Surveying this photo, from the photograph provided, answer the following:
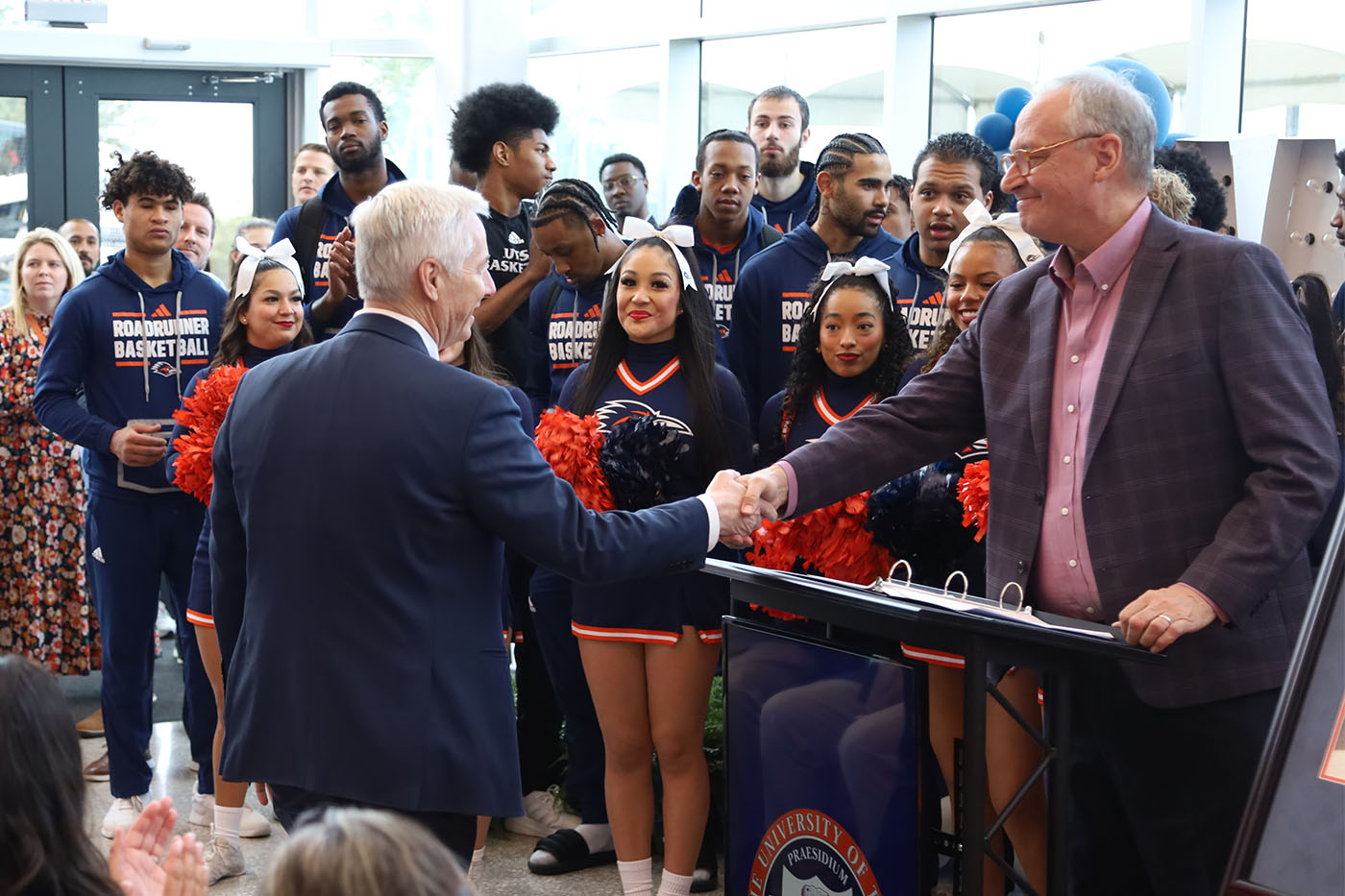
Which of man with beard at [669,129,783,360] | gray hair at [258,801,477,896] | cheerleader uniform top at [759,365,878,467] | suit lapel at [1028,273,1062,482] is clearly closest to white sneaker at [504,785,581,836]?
cheerleader uniform top at [759,365,878,467]

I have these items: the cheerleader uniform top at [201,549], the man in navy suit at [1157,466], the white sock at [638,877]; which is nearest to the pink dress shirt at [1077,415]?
the man in navy suit at [1157,466]

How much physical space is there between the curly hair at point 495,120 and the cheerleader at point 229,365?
3.15ft

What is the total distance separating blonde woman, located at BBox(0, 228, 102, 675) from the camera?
5.38m

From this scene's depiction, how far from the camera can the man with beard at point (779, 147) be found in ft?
18.7

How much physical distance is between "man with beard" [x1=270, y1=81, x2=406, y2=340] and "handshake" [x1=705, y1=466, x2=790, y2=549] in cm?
230

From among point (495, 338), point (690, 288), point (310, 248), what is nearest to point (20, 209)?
point (310, 248)

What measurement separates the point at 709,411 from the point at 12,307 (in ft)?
11.0

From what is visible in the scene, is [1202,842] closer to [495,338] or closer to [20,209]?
[495,338]

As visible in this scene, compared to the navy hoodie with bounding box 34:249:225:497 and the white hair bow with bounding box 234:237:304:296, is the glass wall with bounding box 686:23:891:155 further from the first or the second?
the navy hoodie with bounding box 34:249:225:497

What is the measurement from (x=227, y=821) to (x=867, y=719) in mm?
2088

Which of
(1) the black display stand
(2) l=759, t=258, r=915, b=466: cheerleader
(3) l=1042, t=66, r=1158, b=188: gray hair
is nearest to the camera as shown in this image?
(1) the black display stand

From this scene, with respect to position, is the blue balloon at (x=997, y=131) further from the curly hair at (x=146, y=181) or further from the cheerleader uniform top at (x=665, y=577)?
the curly hair at (x=146, y=181)

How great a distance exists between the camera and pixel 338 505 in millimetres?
2096

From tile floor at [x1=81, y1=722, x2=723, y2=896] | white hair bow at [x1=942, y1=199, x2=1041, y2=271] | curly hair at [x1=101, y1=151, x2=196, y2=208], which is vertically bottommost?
tile floor at [x1=81, y1=722, x2=723, y2=896]
